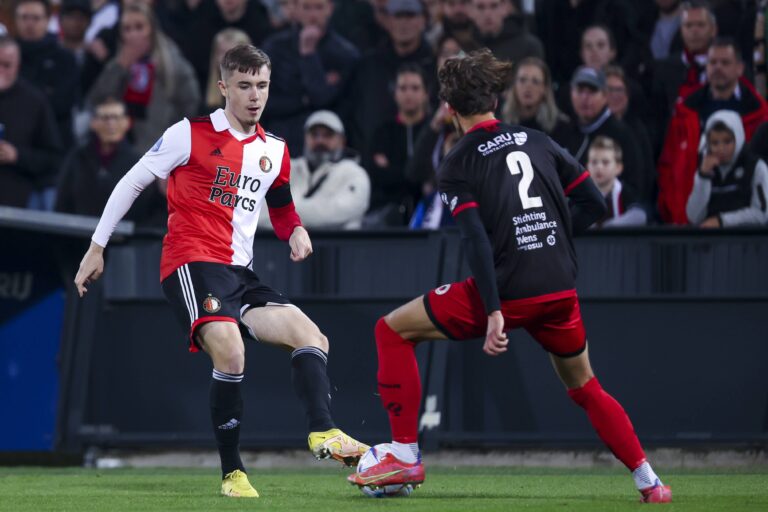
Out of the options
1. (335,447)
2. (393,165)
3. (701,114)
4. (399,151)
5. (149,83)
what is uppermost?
(149,83)

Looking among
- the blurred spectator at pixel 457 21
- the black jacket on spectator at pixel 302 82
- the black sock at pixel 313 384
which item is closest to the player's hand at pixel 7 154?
the black jacket on spectator at pixel 302 82

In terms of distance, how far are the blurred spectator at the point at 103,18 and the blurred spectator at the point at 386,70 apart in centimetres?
286

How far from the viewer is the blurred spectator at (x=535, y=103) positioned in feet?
38.8

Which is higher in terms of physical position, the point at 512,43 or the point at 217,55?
the point at 512,43

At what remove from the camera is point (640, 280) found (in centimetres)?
1043

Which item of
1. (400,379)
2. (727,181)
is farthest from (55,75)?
(400,379)

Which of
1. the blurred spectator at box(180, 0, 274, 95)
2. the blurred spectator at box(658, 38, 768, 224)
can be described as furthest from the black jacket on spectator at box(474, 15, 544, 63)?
the blurred spectator at box(180, 0, 274, 95)

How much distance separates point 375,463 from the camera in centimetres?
708

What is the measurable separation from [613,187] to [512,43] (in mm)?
2047

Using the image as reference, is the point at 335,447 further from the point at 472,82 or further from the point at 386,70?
the point at 386,70

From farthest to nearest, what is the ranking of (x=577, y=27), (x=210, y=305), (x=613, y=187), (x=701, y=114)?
(x=577, y=27), (x=701, y=114), (x=613, y=187), (x=210, y=305)

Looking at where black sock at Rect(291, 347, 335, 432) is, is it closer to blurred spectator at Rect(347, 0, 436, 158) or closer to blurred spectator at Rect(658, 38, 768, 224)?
blurred spectator at Rect(658, 38, 768, 224)

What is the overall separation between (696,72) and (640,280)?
2671 mm

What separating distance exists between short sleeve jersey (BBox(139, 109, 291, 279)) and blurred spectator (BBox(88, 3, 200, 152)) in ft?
18.6
